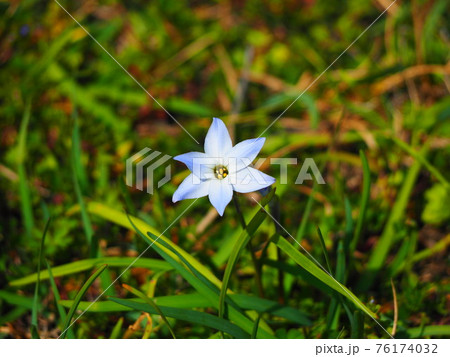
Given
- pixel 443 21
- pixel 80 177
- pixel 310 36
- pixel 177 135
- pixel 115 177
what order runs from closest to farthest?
pixel 80 177, pixel 115 177, pixel 177 135, pixel 443 21, pixel 310 36

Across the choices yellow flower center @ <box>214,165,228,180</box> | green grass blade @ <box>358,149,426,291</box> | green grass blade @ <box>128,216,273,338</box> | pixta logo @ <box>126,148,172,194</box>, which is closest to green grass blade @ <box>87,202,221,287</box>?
green grass blade @ <box>128,216,273,338</box>

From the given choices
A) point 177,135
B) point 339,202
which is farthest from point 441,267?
point 177,135

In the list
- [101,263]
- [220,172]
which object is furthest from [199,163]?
[101,263]

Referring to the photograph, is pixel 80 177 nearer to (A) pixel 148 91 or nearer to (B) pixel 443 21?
(A) pixel 148 91

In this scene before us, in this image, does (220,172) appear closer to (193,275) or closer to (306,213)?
(193,275)

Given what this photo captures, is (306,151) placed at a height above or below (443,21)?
below

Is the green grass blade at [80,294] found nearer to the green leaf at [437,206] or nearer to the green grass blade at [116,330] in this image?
the green grass blade at [116,330]
